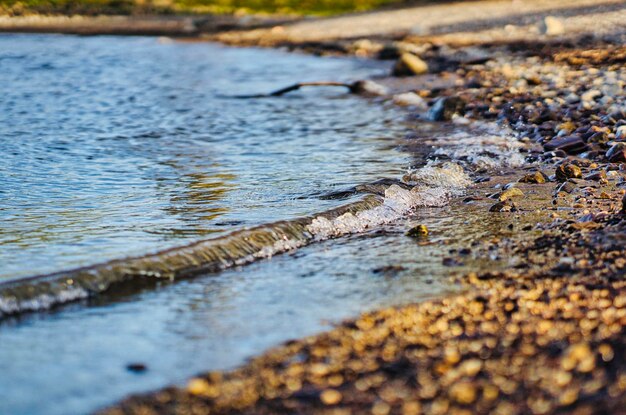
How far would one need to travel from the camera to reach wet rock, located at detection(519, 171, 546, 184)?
665 cm

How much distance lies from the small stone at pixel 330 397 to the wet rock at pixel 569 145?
5138mm

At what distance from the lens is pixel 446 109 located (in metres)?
10.3

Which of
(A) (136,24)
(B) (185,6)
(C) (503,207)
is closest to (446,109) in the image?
(C) (503,207)

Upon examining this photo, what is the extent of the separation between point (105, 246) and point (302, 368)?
2005mm

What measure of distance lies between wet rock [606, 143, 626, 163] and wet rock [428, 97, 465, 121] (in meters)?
3.04

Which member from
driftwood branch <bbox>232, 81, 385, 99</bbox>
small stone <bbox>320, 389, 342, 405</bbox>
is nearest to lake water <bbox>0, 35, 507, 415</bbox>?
driftwood branch <bbox>232, 81, 385, 99</bbox>

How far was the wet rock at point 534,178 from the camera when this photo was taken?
6.65m

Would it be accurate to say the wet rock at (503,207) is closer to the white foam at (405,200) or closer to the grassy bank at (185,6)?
the white foam at (405,200)

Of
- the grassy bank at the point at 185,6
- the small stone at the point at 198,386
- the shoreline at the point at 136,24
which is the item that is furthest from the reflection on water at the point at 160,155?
the grassy bank at the point at 185,6

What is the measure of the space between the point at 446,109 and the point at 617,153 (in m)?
3.29

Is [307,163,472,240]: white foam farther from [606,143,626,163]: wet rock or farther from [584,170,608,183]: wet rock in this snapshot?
[606,143,626,163]: wet rock

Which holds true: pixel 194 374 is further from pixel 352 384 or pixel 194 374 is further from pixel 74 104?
pixel 74 104

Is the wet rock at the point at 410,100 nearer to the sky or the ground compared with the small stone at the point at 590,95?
nearer to the ground

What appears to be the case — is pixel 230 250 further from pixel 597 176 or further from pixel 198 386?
pixel 597 176
